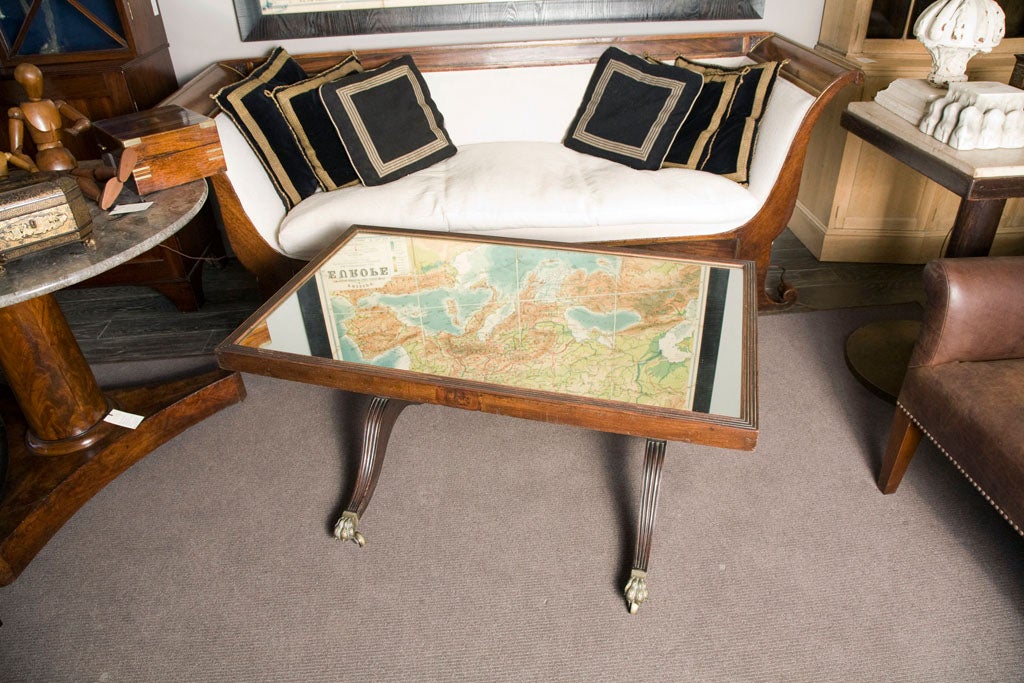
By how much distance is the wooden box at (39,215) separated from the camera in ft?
4.46

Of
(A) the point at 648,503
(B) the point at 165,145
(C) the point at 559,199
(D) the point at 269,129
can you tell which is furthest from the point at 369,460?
(D) the point at 269,129

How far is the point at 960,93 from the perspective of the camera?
6.03 ft

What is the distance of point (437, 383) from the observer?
1.39 meters

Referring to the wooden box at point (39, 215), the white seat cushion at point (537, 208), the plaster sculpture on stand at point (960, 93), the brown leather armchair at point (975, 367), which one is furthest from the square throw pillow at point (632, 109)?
the wooden box at point (39, 215)

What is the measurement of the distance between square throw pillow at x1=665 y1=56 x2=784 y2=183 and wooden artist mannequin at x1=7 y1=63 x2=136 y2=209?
173 cm

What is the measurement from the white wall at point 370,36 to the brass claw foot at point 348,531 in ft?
6.07

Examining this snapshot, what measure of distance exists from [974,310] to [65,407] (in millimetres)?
2126

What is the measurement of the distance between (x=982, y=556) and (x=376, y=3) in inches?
99.8

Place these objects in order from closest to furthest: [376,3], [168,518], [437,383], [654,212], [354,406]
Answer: [437,383] < [168,518] < [354,406] < [654,212] < [376,3]

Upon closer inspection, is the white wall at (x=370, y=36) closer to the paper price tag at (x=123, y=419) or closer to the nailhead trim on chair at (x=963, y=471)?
the paper price tag at (x=123, y=419)

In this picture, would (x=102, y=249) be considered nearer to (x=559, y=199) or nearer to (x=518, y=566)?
(x=518, y=566)

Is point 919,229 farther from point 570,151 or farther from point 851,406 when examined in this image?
point 570,151

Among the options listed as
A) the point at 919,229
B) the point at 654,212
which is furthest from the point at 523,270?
the point at 919,229

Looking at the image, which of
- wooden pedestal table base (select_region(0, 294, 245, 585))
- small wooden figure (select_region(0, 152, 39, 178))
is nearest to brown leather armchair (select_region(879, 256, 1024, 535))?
wooden pedestal table base (select_region(0, 294, 245, 585))
